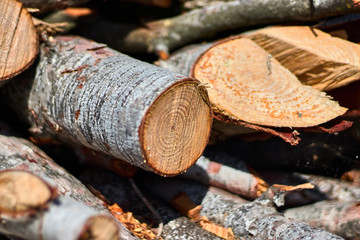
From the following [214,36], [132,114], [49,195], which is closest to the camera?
[49,195]

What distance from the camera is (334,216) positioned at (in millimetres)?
2291

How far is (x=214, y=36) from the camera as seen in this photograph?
10.5ft

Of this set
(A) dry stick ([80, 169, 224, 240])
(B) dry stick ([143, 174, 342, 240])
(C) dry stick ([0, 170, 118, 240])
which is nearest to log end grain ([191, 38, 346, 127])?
(B) dry stick ([143, 174, 342, 240])

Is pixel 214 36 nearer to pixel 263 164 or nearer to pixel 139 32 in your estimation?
pixel 139 32

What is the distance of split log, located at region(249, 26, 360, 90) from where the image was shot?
247 centimetres

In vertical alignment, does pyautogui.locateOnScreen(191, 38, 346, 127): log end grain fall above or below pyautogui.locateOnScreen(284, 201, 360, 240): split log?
above

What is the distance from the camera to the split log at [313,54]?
2.47 meters

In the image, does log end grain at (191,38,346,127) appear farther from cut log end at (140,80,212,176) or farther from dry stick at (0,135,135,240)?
dry stick at (0,135,135,240)

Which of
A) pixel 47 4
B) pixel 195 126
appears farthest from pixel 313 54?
pixel 47 4

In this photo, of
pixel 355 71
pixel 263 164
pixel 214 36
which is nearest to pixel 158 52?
pixel 214 36

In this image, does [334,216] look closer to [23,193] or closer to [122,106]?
[122,106]

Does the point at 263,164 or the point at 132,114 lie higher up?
the point at 132,114

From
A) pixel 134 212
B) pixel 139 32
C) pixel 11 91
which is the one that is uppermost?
pixel 139 32

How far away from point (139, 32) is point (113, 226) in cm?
223
